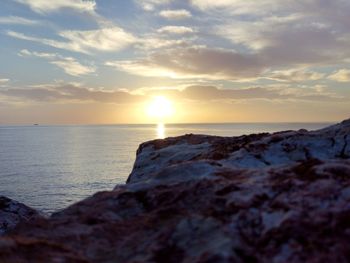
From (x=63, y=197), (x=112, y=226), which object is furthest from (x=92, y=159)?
(x=112, y=226)

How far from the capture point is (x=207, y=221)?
10000mm

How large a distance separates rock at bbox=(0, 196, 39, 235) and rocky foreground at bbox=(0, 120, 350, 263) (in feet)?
77.5

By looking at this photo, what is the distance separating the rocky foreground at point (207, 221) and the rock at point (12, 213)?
23634 mm

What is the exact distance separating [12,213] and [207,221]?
30.1 metres

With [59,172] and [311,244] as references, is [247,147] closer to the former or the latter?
[311,244]

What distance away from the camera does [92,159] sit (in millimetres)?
132000

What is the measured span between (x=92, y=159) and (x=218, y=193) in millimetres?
124439

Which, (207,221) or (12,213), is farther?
(12,213)

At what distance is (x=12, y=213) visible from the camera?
115 ft

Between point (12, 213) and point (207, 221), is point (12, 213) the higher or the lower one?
the lower one

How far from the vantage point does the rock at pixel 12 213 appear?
33.1 meters

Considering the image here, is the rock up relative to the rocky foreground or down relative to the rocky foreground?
down

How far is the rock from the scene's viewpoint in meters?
33.1

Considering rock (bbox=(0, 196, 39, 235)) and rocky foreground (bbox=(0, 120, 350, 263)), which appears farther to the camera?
rock (bbox=(0, 196, 39, 235))
